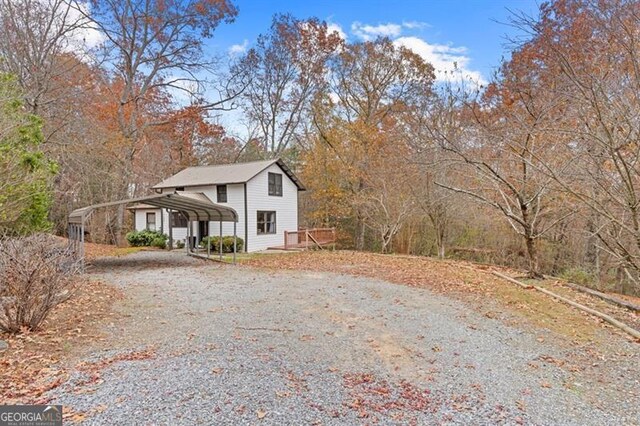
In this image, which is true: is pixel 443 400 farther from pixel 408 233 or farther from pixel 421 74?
pixel 421 74

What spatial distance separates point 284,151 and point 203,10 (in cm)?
1063

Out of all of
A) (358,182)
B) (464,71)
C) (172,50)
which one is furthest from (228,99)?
(464,71)

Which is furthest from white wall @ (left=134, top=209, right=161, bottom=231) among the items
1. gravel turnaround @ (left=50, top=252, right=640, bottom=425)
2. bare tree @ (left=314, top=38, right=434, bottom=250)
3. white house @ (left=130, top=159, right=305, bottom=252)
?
gravel turnaround @ (left=50, top=252, right=640, bottom=425)

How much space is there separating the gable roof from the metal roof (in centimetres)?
92

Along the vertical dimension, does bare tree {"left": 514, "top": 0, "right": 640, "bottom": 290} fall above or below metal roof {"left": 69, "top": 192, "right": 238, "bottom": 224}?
above

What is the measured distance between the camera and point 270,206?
20.3m

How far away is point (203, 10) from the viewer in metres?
20.6

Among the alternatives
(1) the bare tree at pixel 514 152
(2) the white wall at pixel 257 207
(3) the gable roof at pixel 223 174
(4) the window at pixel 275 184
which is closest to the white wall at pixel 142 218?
(2) the white wall at pixel 257 207

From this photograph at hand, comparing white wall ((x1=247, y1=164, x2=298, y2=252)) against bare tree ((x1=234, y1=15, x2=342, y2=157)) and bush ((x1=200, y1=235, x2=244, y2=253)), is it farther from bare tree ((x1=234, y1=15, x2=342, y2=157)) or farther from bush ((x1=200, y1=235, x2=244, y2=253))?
bare tree ((x1=234, y1=15, x2=342, y2=157))

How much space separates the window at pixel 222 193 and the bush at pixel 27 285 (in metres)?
13.9

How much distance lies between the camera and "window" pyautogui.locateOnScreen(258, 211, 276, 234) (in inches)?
785

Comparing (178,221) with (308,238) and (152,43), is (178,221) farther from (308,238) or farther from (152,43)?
(152,43)

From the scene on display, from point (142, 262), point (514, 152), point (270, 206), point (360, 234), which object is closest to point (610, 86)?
Result: point (514, 152)

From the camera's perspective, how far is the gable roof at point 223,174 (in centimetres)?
1929
